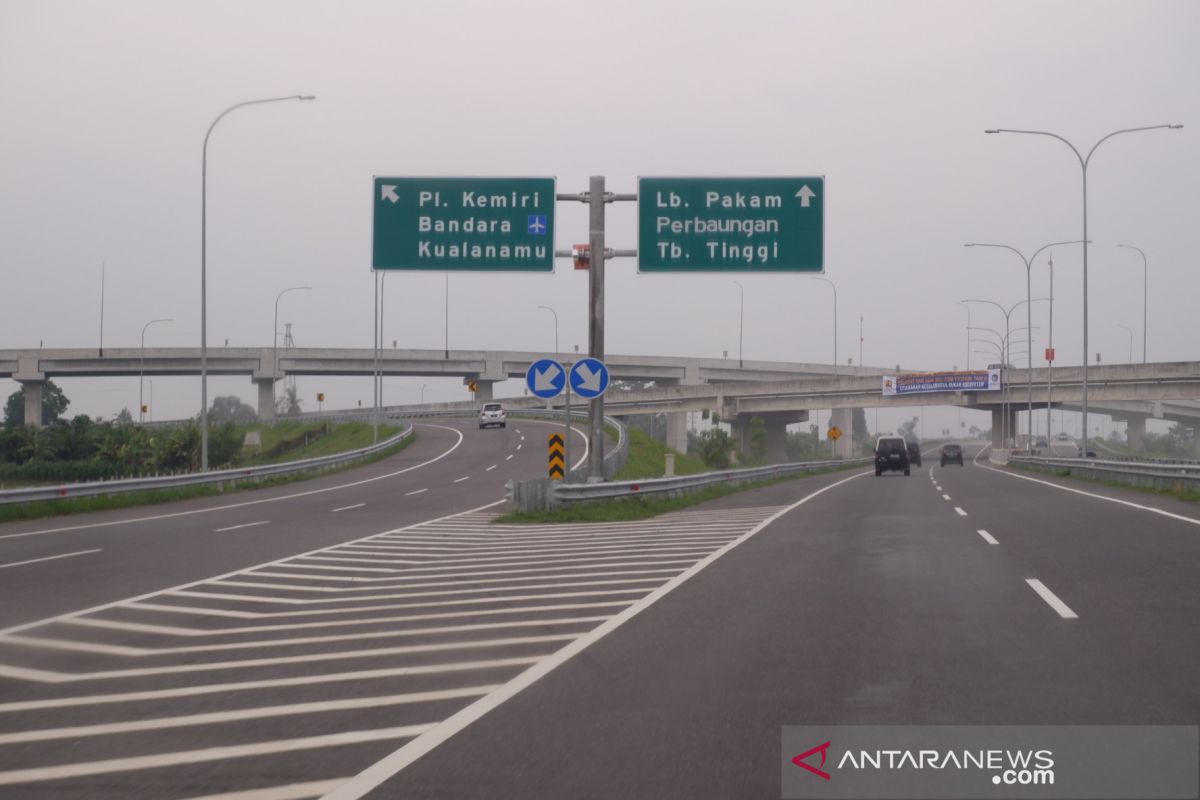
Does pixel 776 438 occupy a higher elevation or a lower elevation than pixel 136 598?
lower

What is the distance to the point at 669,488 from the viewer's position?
2978 cm

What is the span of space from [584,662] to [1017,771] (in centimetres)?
354

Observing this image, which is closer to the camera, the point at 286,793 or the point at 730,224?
the point at 286,793

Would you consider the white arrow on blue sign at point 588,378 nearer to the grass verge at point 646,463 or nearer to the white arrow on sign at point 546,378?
the white arrow on sign at point 546,378

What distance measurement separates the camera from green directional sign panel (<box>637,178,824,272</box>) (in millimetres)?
25547

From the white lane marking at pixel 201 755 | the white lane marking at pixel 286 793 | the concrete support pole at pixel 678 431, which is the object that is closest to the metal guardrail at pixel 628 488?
the white lane marking at pixel 201 755

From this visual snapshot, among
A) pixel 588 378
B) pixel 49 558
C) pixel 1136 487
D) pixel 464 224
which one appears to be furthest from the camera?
pixel 1136 487

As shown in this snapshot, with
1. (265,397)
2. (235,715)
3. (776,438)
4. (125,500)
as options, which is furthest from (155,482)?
(776,438)

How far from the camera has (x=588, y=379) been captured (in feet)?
76.0

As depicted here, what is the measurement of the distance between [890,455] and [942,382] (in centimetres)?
3667

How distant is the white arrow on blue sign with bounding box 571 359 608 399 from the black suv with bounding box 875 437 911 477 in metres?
31.7

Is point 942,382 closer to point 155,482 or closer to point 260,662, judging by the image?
point 155,482

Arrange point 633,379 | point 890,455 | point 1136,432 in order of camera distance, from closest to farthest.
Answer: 1. point 890,455
2. point 633,379
3. point 1136,432

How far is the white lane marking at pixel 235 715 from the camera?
264 inches
